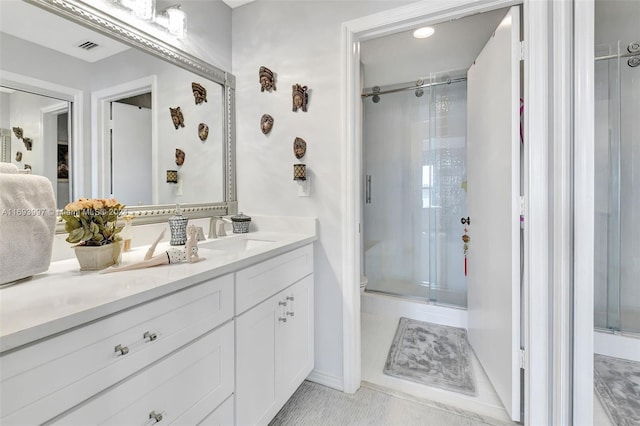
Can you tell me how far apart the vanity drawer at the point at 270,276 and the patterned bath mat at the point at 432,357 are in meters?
0.99

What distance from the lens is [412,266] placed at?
306 cm

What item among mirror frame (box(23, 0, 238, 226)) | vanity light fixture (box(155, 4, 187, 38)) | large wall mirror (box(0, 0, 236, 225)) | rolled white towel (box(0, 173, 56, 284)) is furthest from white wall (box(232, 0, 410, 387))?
rolled white towel (box(0, 173, 56, 284))

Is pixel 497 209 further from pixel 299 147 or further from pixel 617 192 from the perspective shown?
pixel 299 147

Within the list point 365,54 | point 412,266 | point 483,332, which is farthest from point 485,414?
point 365,54

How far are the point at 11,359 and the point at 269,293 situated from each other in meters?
0.88

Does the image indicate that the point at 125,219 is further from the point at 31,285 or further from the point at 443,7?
the point at 443,7

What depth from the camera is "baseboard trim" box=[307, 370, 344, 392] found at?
1775mm

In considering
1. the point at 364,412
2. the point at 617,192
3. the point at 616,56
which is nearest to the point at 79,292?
the point at 364,412

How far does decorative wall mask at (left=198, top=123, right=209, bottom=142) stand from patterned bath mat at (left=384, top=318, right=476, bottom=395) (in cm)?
196

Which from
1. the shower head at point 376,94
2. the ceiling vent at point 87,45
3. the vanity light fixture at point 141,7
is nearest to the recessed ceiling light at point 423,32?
the shower head at point 376,94

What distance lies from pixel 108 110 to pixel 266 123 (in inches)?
33.9

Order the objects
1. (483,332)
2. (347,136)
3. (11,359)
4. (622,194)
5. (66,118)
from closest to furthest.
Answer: (11,359) < (622,194) < (66,118) < (347,136) < (483,332)

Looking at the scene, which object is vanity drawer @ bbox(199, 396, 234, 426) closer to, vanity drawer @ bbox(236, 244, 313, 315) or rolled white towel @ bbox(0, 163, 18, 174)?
vanity drawer @ bbox(236, 244, 313, 315)

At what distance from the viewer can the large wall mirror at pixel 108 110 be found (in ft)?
3.70
